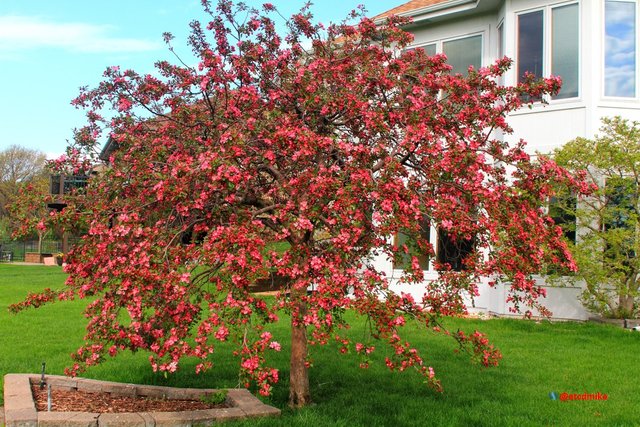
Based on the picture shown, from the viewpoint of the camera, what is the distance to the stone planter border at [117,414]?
4.59m

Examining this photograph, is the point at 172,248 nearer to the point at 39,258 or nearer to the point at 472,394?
the point at 472,394

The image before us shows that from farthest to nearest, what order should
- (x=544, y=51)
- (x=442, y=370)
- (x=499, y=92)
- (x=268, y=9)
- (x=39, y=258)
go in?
(x=39, y=258) → (x=544, y=51) → (x=442, y=370) → (x=268, y=9) → (x=499, y=92)

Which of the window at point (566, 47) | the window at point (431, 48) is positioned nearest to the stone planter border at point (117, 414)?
the window at point (566, 47)

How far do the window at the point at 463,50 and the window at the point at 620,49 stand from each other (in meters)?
2.52

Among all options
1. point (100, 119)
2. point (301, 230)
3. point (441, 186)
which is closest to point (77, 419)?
point (301, 230)

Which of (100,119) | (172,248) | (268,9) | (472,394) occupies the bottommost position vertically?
(472,394)

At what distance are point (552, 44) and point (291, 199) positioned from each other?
8.84 metres

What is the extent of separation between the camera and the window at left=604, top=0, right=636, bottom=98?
11.4 m

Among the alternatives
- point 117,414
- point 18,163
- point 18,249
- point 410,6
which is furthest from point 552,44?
point 18,163

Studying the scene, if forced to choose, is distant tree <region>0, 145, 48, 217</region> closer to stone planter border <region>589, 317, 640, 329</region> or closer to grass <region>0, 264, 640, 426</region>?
grass <region>0, 264, 640, 426</region>

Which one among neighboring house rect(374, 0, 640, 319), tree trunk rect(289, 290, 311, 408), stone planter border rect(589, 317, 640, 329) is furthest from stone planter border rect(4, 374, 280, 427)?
stone planter border rect(589, 317, 640, 329)

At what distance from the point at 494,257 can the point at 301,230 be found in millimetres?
1470

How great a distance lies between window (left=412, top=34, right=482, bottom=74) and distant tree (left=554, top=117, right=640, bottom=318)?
3.30 m

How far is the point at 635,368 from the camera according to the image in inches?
289
